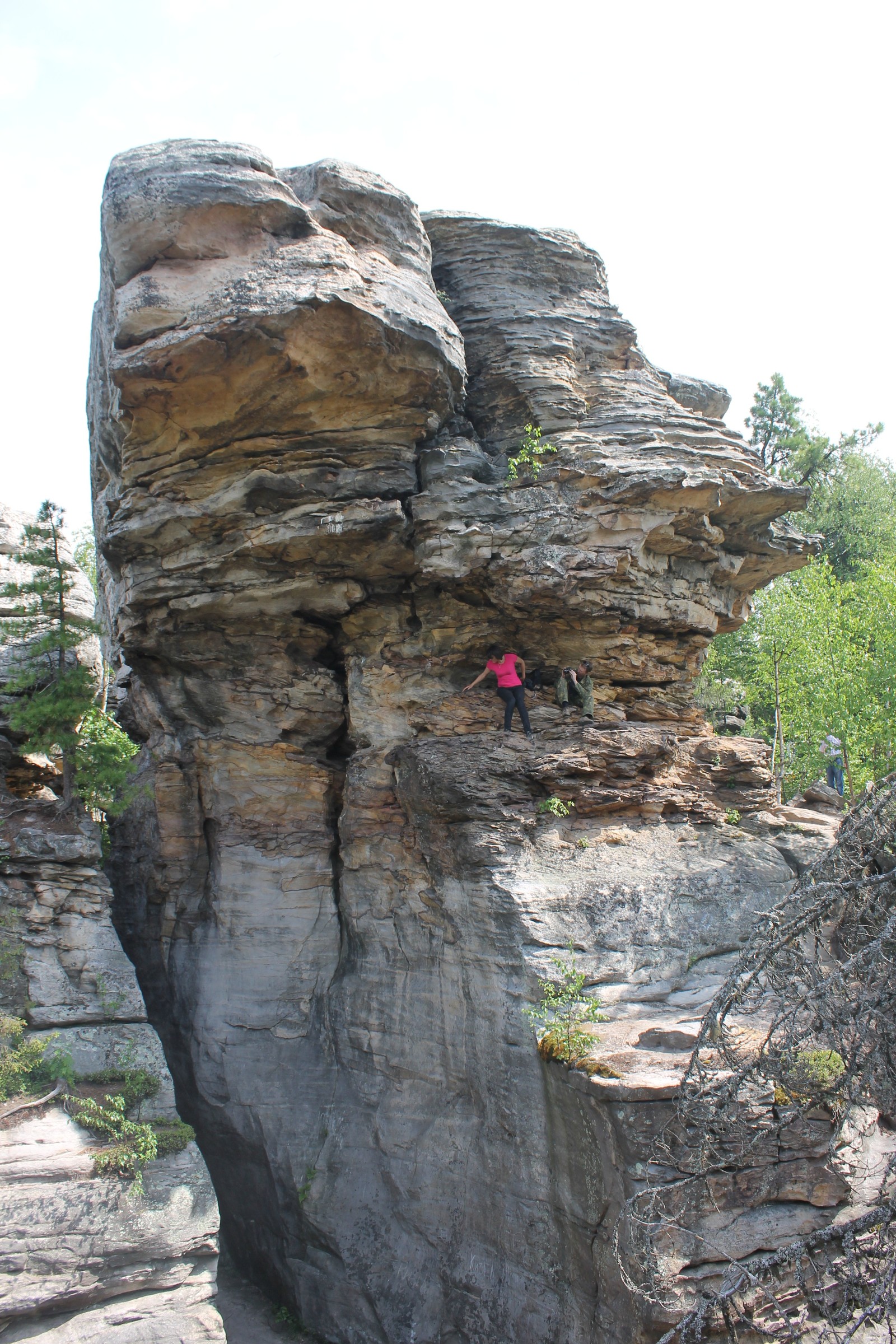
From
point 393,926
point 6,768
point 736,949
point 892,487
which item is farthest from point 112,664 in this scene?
point 892,487


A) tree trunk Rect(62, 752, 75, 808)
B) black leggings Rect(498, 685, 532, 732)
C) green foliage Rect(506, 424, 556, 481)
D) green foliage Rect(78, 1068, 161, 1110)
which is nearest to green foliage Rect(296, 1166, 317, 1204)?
green foliage Rect(78, 1068, 161, 1110)

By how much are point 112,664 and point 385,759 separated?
250 inches

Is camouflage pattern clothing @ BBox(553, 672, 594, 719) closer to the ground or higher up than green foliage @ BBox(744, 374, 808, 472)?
closer to the ground

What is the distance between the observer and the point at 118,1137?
9.82m

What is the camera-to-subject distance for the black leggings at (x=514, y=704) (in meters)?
12.2

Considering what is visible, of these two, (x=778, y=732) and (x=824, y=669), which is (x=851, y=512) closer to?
(x=824, y=669)

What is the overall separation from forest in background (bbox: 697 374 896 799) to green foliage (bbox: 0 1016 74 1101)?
490 inches

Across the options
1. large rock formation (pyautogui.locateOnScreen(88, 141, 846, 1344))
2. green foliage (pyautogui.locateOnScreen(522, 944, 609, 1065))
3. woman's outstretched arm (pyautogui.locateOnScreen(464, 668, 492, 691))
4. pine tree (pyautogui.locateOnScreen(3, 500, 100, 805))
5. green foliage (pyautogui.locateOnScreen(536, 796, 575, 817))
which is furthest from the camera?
pine tree (pyautogui.locateOnScreen(3, 500, 100, 805))

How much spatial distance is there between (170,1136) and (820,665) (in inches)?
693

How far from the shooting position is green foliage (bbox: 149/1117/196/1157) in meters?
9.95

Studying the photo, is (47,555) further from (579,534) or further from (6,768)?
(579,534)

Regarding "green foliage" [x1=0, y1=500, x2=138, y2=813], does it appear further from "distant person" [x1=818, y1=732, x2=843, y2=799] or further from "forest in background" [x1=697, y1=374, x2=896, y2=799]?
"distant person" [x1=818, y1=732, x2=843, y2=799]

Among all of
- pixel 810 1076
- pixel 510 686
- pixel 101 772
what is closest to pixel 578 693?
pixel 510 686

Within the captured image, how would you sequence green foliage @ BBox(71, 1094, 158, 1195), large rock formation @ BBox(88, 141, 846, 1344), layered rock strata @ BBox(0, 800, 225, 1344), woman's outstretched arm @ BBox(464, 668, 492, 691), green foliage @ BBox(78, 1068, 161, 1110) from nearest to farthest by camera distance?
layered rock strata @ BBox(0, 800, 225, 1344) < green foliage @ BBox(71, 1094, 158, 1195) < green foliage @ BBox(78, 1068, 161, 1110) < large rock formation @ BBox(88, 141, 846, 1344) < woman's outstretched arm @ BBox(464, 668, 492, 691)
